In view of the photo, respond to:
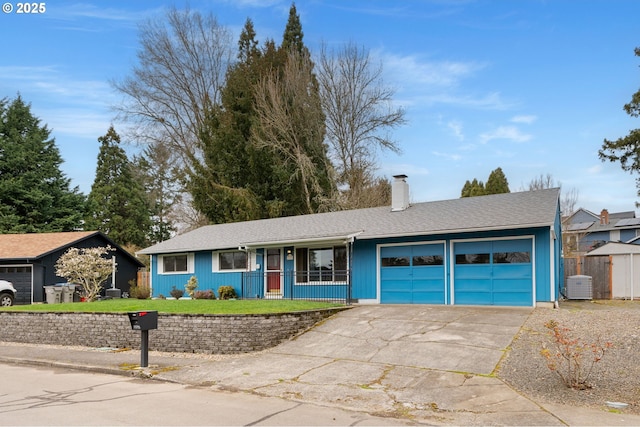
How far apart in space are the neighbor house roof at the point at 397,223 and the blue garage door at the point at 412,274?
82cm

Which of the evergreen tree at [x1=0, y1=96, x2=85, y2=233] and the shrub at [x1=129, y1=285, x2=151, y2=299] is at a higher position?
the evergreen tree at [x1=0, y1=96, x2=85, y2=233]

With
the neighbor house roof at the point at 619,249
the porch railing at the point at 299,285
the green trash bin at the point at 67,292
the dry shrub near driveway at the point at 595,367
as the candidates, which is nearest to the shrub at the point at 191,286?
the porch railing at the point at 299,285

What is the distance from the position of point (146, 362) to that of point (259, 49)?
3454 centimetres

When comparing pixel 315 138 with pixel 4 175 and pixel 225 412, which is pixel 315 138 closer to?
pixel 4 175

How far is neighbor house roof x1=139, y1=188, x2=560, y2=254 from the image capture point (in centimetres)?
1717

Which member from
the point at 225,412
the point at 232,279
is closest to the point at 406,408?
the point at 225,412

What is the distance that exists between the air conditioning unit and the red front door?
1132cm

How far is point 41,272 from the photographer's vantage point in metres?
28.1

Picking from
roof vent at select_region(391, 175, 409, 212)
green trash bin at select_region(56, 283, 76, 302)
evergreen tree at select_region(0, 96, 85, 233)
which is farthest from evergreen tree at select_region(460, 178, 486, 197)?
evergreen tree at select_region(0, 96, 85, 233)

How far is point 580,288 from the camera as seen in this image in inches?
797

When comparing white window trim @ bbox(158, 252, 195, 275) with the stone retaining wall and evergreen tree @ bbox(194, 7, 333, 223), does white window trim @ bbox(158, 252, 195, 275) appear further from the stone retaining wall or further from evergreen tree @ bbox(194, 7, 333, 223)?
the stone retaining wall

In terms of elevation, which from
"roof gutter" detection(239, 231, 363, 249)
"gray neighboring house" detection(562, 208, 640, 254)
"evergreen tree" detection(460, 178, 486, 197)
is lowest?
"roof gutter" detection(239, 231, 363, 249)

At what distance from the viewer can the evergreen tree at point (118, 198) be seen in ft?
163

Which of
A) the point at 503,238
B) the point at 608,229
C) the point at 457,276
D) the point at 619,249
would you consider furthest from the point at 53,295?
the point at 608,229
